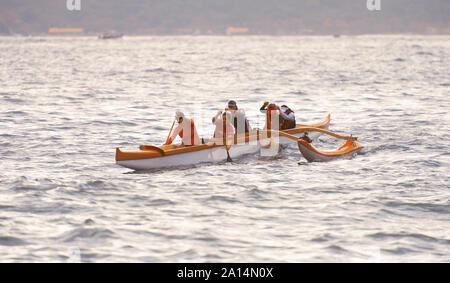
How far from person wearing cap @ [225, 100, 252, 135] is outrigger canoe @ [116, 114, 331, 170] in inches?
11.3

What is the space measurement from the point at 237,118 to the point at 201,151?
217 cm

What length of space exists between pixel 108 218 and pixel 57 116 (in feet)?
57.4

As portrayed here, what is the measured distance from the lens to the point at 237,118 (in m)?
18.1

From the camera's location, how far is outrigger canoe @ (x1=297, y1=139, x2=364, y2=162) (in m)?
17.1

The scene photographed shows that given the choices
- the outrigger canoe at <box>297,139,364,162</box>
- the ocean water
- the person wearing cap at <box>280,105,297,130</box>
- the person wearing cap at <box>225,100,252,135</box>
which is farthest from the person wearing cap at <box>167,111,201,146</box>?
the person wearing cap at <box>280,105,297,130</box>

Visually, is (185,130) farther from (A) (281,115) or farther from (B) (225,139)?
(A) (281,115)

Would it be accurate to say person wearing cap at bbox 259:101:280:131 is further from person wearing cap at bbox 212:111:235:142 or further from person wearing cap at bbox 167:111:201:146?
person wearing cap at bbox 167:111:201:146

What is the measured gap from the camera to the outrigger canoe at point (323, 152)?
1714 centimetres

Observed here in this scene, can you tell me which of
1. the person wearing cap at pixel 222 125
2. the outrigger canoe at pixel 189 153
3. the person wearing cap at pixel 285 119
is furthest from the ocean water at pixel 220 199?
the person wearing cap at pixel 285 119

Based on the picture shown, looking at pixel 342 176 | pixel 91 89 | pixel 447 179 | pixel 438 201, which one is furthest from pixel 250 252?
pixel 91 89

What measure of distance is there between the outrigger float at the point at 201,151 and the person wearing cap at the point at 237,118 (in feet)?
0.91

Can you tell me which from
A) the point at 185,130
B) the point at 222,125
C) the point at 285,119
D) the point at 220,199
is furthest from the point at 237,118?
the point at 220,199

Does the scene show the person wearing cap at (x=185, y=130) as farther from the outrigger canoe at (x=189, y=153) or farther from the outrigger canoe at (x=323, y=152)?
the outrigger canoe at (x=323, y=152)
